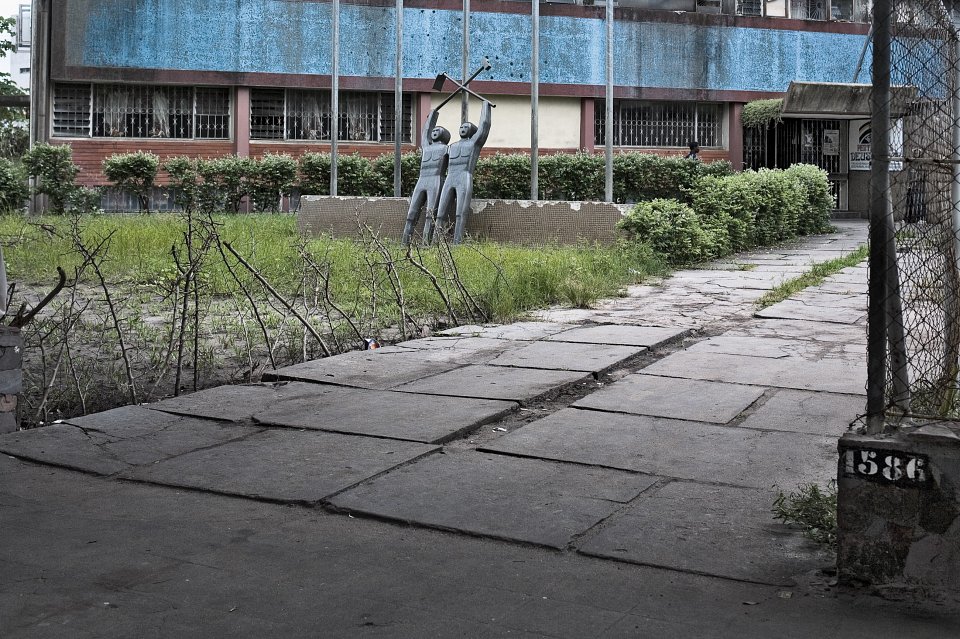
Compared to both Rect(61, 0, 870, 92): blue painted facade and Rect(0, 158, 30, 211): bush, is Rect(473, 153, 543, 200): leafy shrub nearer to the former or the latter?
Rect(61, 0, 870, 92): blue painted facade

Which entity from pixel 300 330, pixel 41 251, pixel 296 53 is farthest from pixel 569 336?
pixel 296 53

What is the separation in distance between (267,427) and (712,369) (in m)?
2.62

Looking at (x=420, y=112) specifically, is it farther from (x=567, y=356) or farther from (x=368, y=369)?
(x=368, y=369)

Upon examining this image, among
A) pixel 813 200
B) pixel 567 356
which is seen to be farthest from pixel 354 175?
pixel 567 356

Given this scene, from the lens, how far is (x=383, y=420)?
4652 mm

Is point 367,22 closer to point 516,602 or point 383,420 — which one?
point 383,420

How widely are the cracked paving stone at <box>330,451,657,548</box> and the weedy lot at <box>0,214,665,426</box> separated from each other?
194 centimetres

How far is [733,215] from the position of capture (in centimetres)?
1381

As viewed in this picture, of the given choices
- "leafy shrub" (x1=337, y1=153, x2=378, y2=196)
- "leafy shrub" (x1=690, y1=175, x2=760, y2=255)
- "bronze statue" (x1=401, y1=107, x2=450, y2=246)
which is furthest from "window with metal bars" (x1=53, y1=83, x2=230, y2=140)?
"leafy shrub" (x1=690, y1=175, x2=760, y2=255)

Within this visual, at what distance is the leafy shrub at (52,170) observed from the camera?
2059 centimetres

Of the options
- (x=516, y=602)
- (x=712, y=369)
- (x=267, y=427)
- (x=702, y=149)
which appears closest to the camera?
(x=516, y=602)

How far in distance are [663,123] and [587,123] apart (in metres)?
2.00

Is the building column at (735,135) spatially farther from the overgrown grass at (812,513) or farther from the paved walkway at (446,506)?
the overgrown grass at (812,513)

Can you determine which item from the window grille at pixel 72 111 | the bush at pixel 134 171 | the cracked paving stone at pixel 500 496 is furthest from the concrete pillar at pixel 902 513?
the window grille at pixel 72 111
